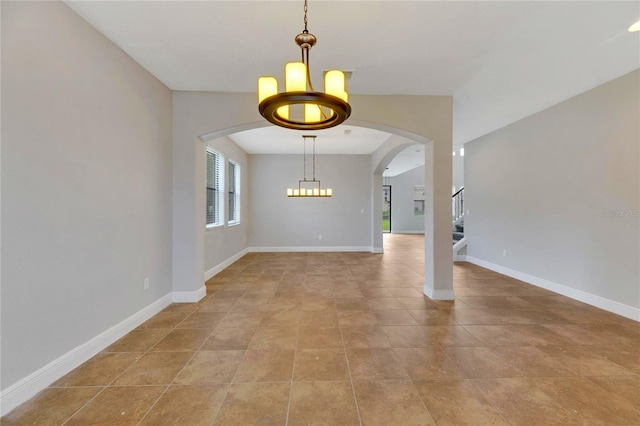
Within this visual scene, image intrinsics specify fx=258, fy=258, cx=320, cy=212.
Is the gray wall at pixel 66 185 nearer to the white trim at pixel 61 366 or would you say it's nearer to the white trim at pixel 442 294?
the white trim at pixel 61 366

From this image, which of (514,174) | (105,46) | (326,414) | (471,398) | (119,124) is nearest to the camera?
(326,414)

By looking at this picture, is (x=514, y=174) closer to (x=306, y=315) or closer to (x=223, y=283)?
(x=306, y=315)

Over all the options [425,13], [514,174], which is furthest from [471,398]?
[514,174]

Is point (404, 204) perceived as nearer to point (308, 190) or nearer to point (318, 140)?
point (308, 190)

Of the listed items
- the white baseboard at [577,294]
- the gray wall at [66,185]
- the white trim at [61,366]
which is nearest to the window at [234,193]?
the gray wall at [66,185]

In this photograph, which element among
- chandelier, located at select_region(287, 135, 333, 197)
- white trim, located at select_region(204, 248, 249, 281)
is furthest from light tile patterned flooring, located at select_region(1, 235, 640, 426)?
chandelier, located at select_region(287, 135, 333, 197)

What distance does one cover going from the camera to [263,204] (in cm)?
768

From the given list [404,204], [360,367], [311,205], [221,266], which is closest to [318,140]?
[311,205]

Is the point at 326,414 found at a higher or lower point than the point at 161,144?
lower

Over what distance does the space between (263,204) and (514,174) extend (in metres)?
6.05

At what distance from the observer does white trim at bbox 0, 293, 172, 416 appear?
5.42 feet

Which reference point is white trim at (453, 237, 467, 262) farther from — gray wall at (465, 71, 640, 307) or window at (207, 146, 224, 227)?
window at (207, 146, 224, 227)

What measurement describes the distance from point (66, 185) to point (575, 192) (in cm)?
590

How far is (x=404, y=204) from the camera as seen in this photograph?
1328 centimetres
